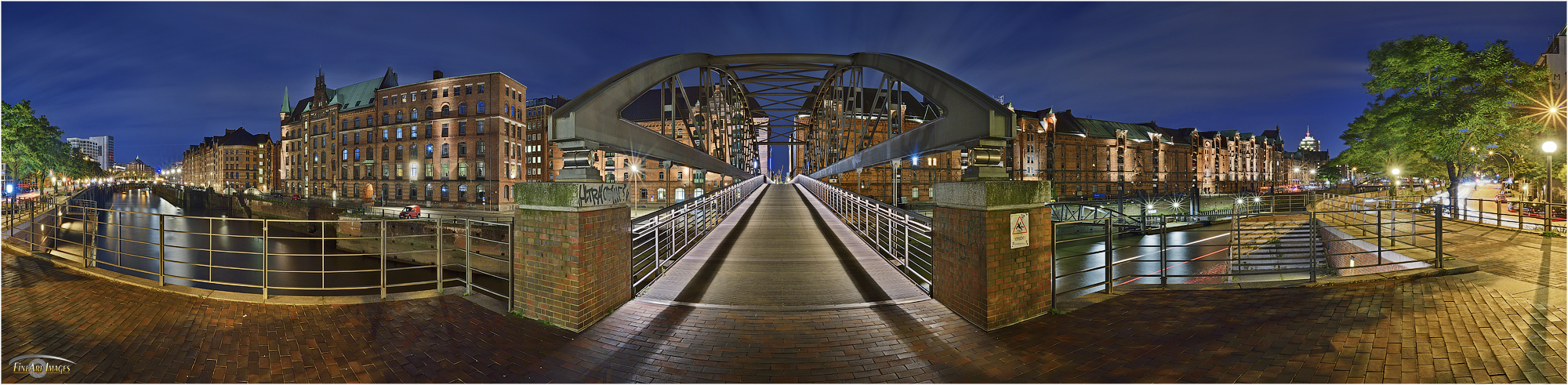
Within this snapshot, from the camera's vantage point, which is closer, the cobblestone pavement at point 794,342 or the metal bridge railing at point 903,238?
the cobblestone pavement at point 794,342

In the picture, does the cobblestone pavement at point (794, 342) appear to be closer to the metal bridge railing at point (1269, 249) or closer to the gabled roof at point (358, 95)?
the metal bridge railing at point (1269, 249)

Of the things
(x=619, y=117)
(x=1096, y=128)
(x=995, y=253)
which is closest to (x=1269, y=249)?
(x=995, y=253)

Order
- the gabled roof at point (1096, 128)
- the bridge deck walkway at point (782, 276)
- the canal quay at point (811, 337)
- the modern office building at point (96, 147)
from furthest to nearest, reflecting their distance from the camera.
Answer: the modern office building at point (96, 147)
the gabled roof at point (1096, 128)
the bridge deck walkway at point (782, 276)
the canal quay at point (811, 337)

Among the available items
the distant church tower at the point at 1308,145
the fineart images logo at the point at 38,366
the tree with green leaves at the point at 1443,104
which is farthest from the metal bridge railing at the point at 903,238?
the distant church tower at the point at 1308,145

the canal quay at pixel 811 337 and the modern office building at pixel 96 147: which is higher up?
the modern office building at pixel 96 147

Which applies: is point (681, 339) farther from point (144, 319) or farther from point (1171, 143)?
point (1171, 143)

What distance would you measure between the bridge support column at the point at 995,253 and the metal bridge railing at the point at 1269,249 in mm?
211

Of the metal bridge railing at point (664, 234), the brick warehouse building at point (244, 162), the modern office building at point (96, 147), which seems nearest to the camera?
the metal bridge railing at point (664, 234)

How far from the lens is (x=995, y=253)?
183 inches

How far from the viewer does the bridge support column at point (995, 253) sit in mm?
4594

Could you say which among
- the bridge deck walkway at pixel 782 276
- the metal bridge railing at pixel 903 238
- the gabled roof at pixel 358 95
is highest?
the gabled roof at pixel 358 95

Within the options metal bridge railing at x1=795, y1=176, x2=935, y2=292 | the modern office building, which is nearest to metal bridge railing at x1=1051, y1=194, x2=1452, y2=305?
metal bridge railing at x1=795, y1=176, x2=935, y2=292

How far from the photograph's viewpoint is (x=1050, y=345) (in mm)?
4203

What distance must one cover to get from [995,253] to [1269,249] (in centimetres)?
1148
